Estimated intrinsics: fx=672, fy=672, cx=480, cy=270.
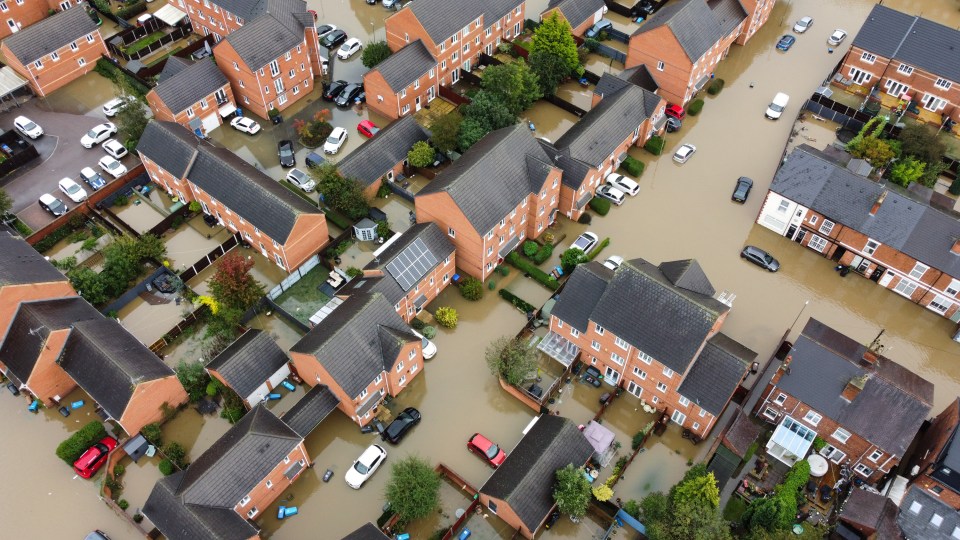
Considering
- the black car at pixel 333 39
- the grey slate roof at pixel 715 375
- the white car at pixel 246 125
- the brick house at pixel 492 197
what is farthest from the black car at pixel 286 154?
the grey slate roof at pixel 715 375

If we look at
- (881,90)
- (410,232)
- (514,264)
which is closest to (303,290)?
(410,232)

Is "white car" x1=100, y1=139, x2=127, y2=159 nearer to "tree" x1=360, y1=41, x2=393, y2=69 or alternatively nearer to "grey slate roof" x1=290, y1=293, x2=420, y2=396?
"tree" x1=360, y1=41, x2=393, y2=69

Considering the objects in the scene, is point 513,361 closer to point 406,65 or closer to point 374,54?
point 406,65

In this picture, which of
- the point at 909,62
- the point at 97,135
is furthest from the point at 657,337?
the point at 97,135

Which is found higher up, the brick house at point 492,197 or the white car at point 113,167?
the brick house at point 492,197

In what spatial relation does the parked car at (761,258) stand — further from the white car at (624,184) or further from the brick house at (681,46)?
the brick house at (681,46)

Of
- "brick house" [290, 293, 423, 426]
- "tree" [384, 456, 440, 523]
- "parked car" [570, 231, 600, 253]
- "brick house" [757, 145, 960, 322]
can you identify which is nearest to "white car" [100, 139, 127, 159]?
"brick house" [290, 293, 423, 426]

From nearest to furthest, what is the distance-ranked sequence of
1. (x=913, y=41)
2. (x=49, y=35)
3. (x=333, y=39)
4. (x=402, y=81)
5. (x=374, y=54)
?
(x=402, y=81)
(x=913, y=41)
(x=49, y=35)
(x=374, y=54)
(x=333, y=39)
